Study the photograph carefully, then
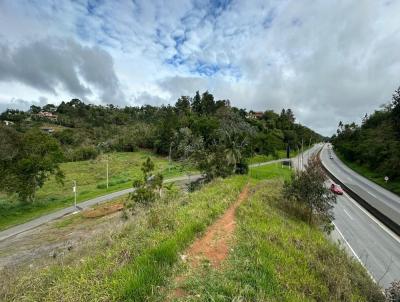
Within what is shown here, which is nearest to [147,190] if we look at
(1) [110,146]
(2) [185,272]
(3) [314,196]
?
(3) [314,196]

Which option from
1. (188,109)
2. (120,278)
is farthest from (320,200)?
(188,109)

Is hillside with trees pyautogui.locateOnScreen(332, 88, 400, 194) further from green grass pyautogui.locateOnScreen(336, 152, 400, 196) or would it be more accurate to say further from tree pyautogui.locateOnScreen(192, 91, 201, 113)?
tree pyautogui.locateOnScreen(192, 91, 201, 113)

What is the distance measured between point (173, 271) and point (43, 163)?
3283 cm

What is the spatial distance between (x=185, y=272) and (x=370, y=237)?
21.8 m

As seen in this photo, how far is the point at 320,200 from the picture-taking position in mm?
19688

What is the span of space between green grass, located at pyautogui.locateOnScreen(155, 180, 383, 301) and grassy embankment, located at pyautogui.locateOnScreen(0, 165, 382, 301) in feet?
0.05

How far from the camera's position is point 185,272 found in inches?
271

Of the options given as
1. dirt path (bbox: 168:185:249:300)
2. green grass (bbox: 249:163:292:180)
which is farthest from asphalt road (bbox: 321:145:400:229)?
dirt path (bbox: 168:185:249:300)

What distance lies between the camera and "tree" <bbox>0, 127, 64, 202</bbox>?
101 feet

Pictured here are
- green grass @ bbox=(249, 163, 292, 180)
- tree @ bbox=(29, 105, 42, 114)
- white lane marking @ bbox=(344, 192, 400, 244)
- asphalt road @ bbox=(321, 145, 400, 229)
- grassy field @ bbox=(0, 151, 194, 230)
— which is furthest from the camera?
tree @ bbox=(29, 105, 42, 114)

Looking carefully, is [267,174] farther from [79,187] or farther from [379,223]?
[79,187]

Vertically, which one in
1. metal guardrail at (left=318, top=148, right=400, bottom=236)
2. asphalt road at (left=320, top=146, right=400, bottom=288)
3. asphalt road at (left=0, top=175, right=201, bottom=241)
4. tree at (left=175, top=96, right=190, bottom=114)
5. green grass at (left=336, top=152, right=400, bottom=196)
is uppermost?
tree at (left=175, top=96, right=190, bottom=114)

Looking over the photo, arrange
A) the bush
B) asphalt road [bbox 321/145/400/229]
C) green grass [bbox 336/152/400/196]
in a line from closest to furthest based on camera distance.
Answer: the bush, asphalt road [bbox 321/145/400/229], green grass [bbox 336/152/400/196]

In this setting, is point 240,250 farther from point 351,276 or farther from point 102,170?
point 102,170
